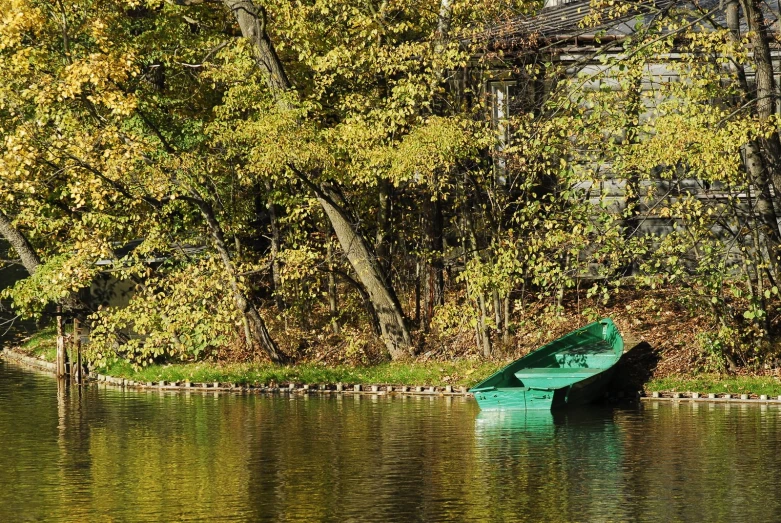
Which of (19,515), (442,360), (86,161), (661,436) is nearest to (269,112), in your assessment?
(86,161)

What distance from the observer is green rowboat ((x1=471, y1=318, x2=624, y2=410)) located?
23.7m

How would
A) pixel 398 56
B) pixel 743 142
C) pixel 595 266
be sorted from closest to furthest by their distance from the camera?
1. pixel 743 142
2. pixel 398 56
3. pixel 595 266

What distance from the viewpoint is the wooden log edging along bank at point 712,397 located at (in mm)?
24094

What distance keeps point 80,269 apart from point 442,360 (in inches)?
324

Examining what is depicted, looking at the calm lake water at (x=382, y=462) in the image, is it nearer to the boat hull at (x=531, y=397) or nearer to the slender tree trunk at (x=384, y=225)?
the boat hull at (x=531, y=397)

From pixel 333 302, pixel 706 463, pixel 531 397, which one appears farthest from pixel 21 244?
pixel 706 463

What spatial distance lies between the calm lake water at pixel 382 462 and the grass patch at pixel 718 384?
0.85m

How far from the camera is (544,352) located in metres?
26.1

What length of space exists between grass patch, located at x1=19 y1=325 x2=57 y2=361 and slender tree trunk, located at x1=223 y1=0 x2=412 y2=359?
10635 millimetres

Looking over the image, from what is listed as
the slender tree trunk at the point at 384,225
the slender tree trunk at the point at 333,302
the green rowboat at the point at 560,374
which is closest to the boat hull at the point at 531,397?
the green rowboat at the point at 560,374

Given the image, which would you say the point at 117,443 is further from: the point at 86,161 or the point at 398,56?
the point at 398,56

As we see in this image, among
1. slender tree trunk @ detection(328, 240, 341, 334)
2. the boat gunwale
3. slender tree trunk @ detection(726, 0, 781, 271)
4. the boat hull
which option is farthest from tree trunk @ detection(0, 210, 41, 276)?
slender tree trunk @ detection(726, 0, 781, 271)

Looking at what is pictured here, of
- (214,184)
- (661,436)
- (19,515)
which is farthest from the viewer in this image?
(214,184)

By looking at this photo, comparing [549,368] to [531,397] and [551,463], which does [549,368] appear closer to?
[531,397]
